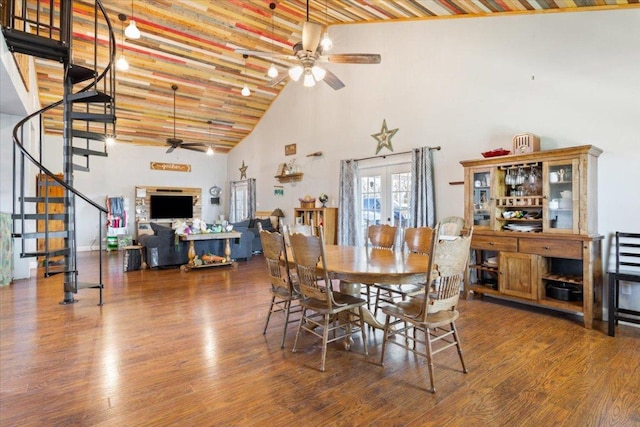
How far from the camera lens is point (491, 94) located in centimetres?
447

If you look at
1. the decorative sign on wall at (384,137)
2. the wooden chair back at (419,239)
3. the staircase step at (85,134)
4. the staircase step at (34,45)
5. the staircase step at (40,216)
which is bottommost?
the wooden chair back at (419,239)

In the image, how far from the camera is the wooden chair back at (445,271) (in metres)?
2.16

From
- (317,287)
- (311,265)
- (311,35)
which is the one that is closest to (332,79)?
(311,35)

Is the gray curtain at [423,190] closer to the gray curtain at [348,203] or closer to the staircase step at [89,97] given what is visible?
the gray curtain at [348,203]

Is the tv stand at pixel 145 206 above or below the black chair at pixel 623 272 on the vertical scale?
above

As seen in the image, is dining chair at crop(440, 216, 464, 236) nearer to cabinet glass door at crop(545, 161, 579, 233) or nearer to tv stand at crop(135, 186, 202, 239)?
cabinet glass door at crop(545, 161, 579, 233)

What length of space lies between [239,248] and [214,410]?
17.6ft

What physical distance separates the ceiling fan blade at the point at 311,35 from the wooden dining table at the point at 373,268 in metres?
2.01

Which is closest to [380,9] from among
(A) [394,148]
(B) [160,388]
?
(A) [394,148]

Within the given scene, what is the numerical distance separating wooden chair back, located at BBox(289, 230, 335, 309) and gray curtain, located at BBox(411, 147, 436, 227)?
9.64ft

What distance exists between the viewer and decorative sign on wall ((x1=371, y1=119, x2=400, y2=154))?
5797mm

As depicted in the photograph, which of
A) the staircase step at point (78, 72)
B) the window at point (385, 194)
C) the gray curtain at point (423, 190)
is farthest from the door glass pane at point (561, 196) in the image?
the staircase step at point (78, 72)

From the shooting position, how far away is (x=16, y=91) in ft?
13.8

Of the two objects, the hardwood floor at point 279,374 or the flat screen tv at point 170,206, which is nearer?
the hardwood floor at point 279,374
